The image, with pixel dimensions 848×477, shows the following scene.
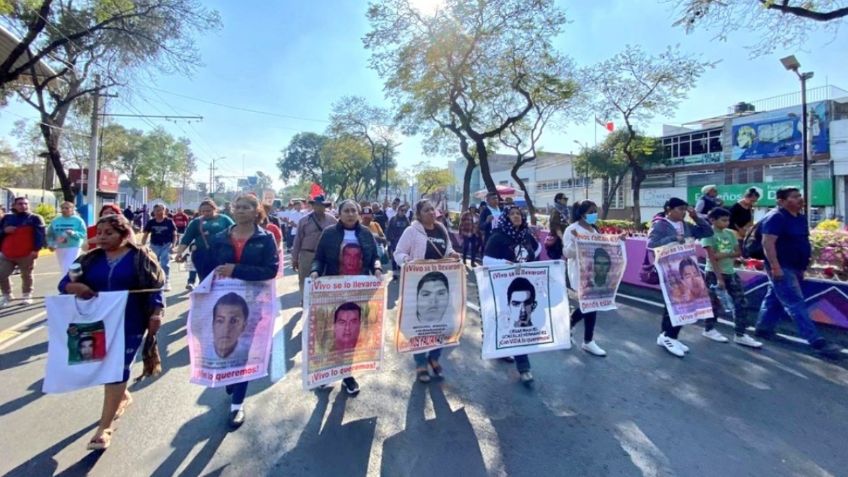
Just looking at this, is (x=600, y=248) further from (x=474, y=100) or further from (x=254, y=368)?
(x=474, y=100)

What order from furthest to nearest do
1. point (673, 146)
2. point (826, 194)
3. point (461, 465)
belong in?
point (673, 146) < point (826, 194) < point (461, 465)

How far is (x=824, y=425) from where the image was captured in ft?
11.0

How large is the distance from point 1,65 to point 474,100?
14179 millimetres

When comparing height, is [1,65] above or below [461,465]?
above

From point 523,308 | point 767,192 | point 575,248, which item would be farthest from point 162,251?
point 767,192

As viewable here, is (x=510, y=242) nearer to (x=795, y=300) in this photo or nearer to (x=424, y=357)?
(x=424, y=357)

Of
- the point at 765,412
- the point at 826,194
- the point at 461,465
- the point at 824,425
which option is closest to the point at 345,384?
the point at 461,465

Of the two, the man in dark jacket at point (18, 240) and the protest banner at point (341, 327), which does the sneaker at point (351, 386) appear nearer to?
the protest banner at point (341, 327)

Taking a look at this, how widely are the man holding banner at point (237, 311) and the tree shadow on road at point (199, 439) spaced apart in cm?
15

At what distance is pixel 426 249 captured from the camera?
4348 millimetres

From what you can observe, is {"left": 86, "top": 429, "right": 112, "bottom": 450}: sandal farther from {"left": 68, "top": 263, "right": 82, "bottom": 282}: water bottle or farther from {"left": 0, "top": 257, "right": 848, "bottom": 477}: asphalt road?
{"left": 68, "top": 263, "right": 82, "bottom": 282}: water bottle

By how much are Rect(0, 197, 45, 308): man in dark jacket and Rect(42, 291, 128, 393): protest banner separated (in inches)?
223

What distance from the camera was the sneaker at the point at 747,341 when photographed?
515 cm

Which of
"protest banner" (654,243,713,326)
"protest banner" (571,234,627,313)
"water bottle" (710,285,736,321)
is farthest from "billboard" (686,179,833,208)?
"protest banner" (571,234,627,313)
